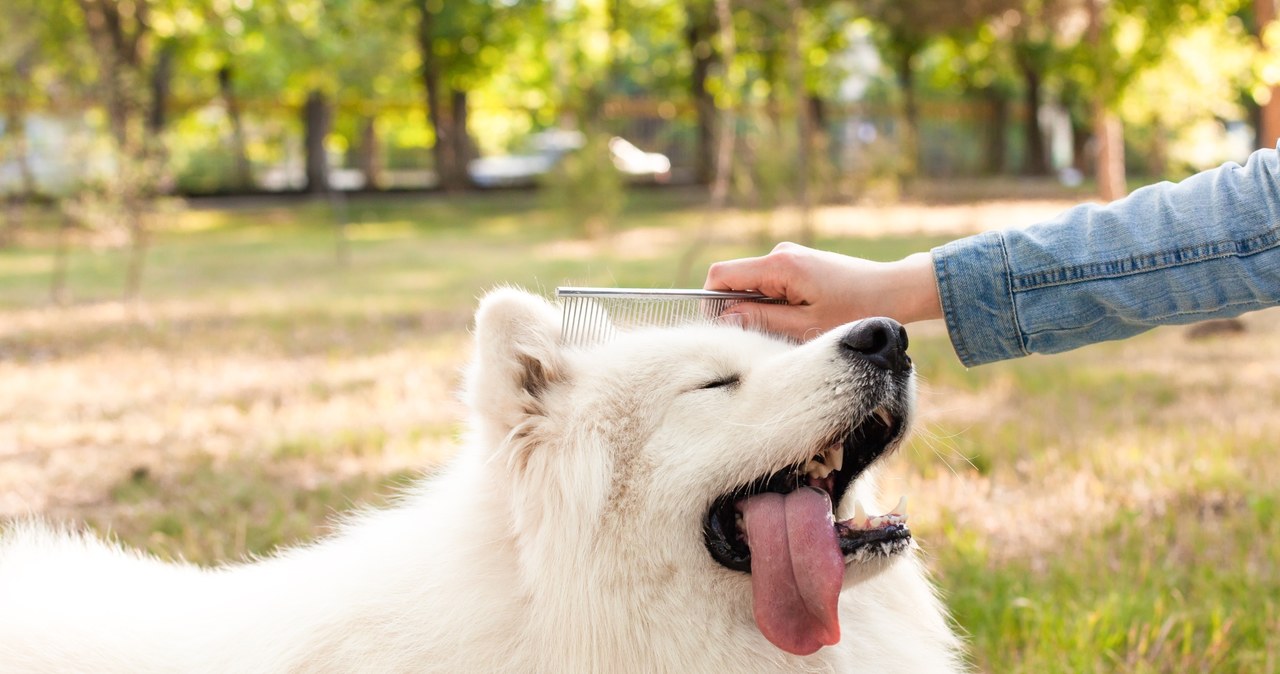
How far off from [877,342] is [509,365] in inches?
31.6

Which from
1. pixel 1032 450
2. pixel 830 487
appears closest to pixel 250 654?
pixel 830 487

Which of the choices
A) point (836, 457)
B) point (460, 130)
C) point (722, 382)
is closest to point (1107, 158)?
point (836, 457)

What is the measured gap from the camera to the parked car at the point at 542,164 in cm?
3398

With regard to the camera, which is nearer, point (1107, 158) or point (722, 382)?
point (722, 382)

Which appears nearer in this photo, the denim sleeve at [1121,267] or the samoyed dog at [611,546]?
the samoyed dog at [611,546]

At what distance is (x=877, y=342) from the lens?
7.43 feet

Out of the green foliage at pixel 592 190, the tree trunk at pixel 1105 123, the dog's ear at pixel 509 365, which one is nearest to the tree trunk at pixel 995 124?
the tree trunk at pixel 1105 123

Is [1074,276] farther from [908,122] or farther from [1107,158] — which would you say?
[908,122]

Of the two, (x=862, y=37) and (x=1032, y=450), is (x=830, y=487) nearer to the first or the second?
(x=1032, y=450)

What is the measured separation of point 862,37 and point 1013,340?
1407 inches

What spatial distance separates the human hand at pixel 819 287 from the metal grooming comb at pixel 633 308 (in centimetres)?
5

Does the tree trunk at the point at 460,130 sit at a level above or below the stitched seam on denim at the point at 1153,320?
above

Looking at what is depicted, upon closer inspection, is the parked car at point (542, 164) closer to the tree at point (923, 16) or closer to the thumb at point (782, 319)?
the tree at point (923, 16)

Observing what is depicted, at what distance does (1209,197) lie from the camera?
2664mm
